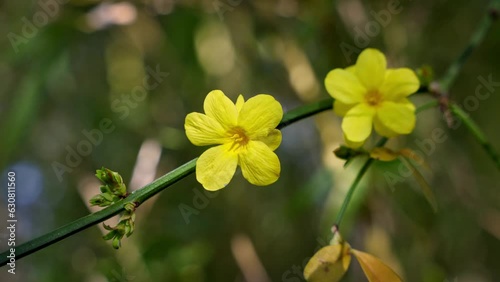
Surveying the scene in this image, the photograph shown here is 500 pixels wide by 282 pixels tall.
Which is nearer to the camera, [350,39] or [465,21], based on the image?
[350,39]

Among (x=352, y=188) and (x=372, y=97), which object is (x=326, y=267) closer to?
(x=352, y=188)

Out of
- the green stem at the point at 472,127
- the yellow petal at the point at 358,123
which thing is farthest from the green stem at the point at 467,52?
the yellow petal at the point at 358,123

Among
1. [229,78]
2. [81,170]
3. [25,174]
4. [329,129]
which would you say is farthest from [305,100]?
[25,174]


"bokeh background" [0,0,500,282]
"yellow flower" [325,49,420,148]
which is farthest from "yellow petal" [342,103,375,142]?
"bokeh background" [0,0,500,282]

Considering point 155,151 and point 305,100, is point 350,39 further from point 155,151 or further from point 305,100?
point 155,151

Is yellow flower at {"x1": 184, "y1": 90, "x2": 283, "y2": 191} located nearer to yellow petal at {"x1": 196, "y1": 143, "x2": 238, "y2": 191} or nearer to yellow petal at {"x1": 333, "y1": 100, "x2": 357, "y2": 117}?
yellow petal at {"x1": 196, "y1": 143, "x2": 238, "y2": 191}

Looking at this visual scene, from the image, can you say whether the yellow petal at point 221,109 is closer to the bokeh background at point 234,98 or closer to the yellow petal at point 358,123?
the yellow petal at point 358,123

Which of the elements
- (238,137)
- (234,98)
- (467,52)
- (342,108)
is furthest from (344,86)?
(234,98)
